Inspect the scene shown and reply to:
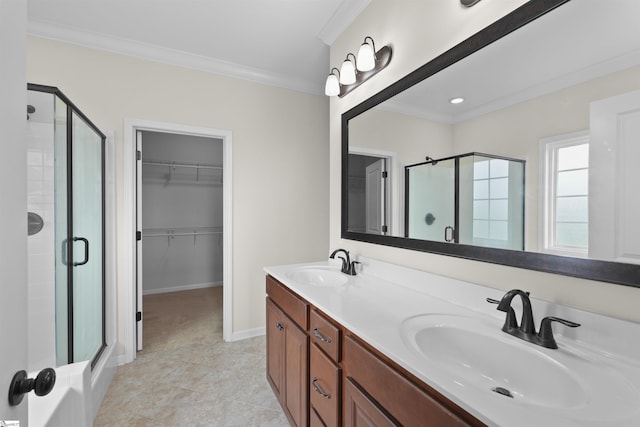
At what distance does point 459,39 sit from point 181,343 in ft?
10.1

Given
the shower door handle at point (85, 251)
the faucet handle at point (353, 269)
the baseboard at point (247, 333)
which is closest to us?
the shower door handle at point (85, 251)

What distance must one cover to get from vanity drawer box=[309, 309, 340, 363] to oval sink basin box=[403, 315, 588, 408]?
0.94 ft

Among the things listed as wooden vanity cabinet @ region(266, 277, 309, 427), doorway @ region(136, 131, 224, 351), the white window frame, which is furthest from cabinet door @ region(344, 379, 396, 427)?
doorway @ region(136, 131, 224, 351)

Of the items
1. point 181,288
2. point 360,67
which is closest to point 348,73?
point 360,67

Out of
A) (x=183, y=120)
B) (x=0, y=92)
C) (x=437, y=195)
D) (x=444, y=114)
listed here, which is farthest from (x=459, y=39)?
(x=183, y=120)

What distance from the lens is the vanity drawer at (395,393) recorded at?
654 mm

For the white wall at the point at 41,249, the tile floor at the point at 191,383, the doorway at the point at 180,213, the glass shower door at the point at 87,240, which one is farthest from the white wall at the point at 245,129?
the doorway at the point at 180,213

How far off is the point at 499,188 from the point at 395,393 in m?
0.83

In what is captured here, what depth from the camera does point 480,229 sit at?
3.82ft

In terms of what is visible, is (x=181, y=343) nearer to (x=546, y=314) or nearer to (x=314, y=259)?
(x=314, y=259)

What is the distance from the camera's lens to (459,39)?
123 centimetres

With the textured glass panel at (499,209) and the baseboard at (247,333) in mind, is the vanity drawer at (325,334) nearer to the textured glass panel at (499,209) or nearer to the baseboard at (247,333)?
the textured glass panel at (499,209)

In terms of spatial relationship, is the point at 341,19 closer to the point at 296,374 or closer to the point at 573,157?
the point at 573,157

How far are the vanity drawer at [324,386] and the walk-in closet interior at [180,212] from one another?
357 cm
